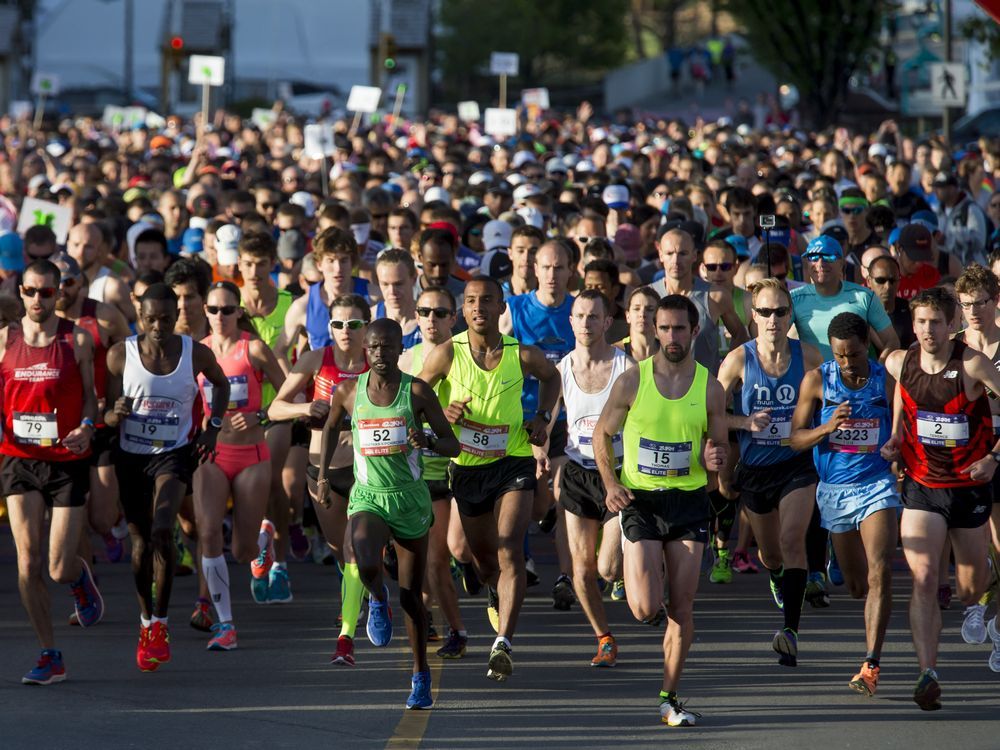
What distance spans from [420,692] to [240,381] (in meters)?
2.57

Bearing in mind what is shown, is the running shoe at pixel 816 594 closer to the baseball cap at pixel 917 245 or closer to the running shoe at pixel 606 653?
the running shoe at pixel 606 653

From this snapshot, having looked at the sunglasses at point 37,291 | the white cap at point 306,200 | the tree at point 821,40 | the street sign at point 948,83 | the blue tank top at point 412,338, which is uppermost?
the tree at point 821,40

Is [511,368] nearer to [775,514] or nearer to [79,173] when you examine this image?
[775,514]

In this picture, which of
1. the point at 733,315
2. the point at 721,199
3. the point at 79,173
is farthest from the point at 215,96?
the point at 733,315

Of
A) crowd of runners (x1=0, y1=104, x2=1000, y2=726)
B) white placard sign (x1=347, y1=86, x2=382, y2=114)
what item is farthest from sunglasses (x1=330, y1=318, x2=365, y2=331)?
white placard sign (x1=347, y1=86, x2=382, y2=114)

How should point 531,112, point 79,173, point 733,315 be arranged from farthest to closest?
point 531,112
point 79,173
point 733,315

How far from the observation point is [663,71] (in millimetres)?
69000

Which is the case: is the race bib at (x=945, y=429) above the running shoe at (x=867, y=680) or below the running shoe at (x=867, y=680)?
above

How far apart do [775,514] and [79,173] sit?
14.4 metres

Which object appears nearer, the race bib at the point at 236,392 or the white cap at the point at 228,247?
the race bib at the point at 236,392

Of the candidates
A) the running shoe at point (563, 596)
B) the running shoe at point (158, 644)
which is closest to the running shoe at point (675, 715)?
the running shoe at point (158, 644)

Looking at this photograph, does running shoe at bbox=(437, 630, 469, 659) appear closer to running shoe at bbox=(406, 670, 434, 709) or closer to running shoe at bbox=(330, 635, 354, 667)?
running shoe at bbox=(330, 635, 354, 667)

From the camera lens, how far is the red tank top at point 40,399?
361 inches

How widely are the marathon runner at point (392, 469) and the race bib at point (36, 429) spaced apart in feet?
4.99
